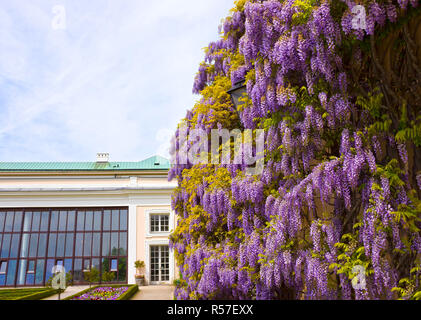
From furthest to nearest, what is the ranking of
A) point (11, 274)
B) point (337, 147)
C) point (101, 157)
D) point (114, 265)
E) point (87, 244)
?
point (101, 157) < point (87, 244) < point (114, 265) < point (11, 274) < point (337, 147)

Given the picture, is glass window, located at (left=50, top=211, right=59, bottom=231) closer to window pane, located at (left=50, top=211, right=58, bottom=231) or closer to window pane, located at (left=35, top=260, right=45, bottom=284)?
window pane, located at (left=50, top=211, right=58, bottom=231)

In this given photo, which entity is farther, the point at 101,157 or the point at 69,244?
the point at 101,157

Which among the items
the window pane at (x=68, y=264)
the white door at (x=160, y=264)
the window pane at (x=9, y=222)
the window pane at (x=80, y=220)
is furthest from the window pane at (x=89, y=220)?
the window pane at (x=9, y=222)

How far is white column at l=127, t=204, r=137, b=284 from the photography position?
1916 cm

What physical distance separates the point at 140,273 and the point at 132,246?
1429 millimetres

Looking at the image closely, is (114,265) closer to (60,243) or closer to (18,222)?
(60,243)

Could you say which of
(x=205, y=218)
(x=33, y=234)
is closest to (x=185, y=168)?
(x=205, y=218)

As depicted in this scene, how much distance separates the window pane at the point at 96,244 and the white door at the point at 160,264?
9.18ft

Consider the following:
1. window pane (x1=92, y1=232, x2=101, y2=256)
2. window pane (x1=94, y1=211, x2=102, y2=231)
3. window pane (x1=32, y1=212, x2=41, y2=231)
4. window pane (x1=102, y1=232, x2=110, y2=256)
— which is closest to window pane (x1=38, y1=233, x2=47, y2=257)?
window pane (x1=32, y1=212, x2=41, y2=231)

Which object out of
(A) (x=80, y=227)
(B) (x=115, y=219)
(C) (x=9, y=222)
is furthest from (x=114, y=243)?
(C) (x=9, y=222)

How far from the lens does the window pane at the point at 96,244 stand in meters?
19.9

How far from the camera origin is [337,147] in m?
4.23

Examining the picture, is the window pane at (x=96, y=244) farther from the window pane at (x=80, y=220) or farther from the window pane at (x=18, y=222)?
the window pane at (x=18, y=222)
